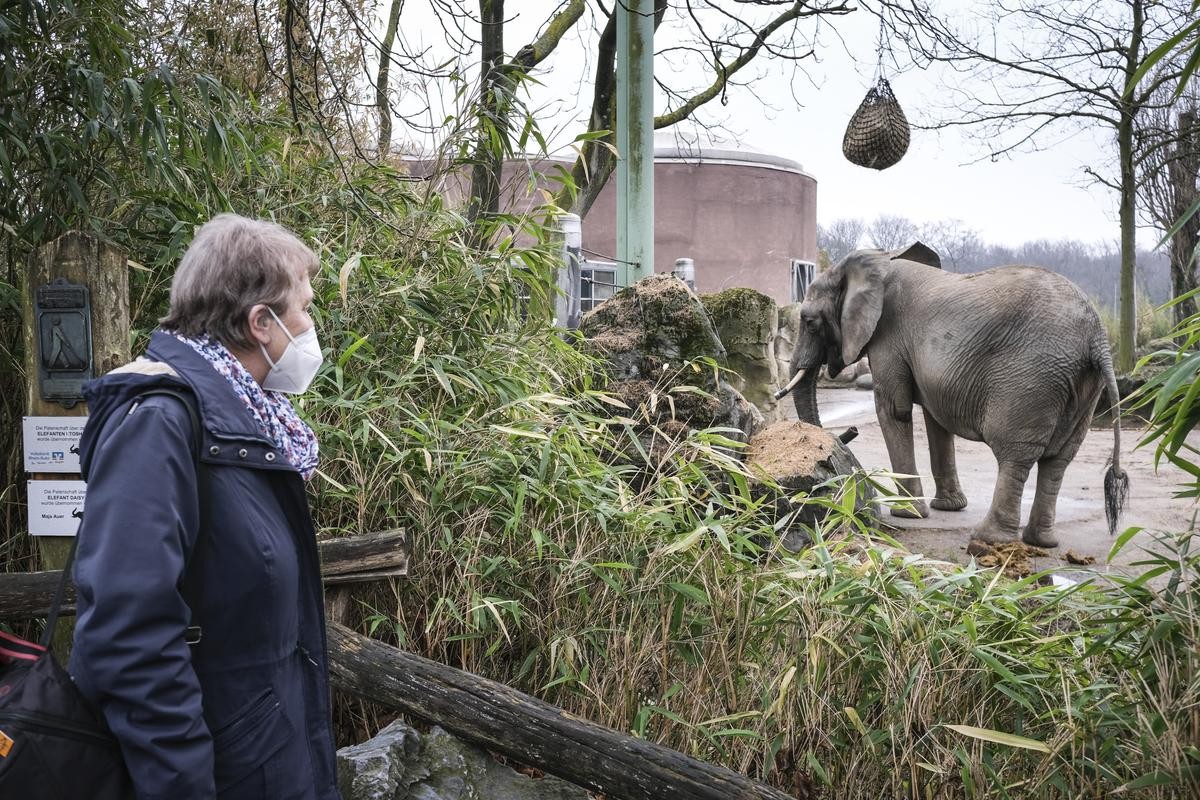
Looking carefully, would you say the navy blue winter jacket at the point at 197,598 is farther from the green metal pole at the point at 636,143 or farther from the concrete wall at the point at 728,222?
the concrete wall at the point at 728,222

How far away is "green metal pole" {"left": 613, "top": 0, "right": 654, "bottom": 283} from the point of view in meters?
7.19

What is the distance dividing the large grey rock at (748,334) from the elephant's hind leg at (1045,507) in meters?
1.90

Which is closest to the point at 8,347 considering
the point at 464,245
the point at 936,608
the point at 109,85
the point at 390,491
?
the point at 109,85

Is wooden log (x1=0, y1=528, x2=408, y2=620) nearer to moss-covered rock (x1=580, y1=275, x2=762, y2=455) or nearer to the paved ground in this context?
moss-covered rock (x1=580, y1=275, x2=762, y2=455)

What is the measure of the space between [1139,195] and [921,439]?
726 cm

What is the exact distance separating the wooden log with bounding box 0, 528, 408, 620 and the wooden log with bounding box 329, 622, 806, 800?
18cm

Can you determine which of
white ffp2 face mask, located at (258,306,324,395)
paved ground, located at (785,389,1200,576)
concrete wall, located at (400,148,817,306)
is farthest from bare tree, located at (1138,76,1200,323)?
white ffp2 face mask, located at (258,306,324,395)

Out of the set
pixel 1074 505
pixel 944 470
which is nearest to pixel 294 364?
→ pixel 944 470

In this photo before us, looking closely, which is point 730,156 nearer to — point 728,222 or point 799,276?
point 728,222

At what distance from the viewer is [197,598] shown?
5.53 ft

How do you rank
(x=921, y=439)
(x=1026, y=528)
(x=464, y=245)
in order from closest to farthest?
(x=464, y=245) < (x=1026, y=528) < (x=921, y=439)

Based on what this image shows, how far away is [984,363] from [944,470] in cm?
123

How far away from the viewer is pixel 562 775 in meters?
2.73

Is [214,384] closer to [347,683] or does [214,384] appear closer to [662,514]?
[347,683]
